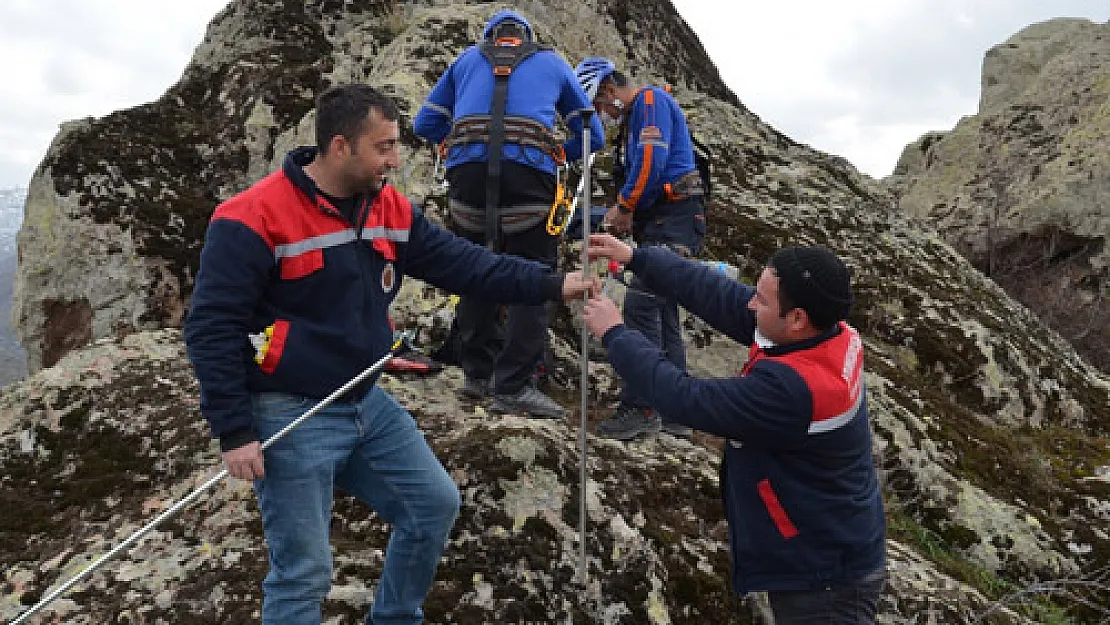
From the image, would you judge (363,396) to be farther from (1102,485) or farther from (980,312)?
(980,312)

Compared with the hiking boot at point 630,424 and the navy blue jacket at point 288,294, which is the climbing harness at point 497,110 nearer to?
the navy blue jacket at point 288,294

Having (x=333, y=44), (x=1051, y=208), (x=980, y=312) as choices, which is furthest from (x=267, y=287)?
(x=1051, y=208)

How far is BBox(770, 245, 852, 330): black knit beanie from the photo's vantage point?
135 inches

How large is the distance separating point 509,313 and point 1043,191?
1972 cm

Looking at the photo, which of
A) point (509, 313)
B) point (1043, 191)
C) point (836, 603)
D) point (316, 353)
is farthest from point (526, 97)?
point (1043, 191)

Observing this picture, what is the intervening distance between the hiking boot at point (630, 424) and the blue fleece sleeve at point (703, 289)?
232 cm

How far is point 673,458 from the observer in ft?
21.5

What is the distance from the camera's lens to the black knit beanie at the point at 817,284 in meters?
3.44

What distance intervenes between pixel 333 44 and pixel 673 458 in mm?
13231

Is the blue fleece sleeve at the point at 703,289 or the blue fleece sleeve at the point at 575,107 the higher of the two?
the blue fleece sleeve at the point at 575,107

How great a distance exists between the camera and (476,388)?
6988 millimetres

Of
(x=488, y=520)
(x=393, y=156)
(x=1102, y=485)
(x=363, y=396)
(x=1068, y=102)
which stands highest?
(x=1068, y=102)

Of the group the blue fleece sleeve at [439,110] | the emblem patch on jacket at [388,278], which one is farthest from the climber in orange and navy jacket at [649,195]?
the emblem patch on jacket at [388,278]

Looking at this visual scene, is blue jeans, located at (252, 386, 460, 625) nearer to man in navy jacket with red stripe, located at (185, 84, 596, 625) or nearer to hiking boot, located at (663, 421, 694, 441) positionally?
man in navy jacket with red stripe, located at (185, 84, 596, 625)
